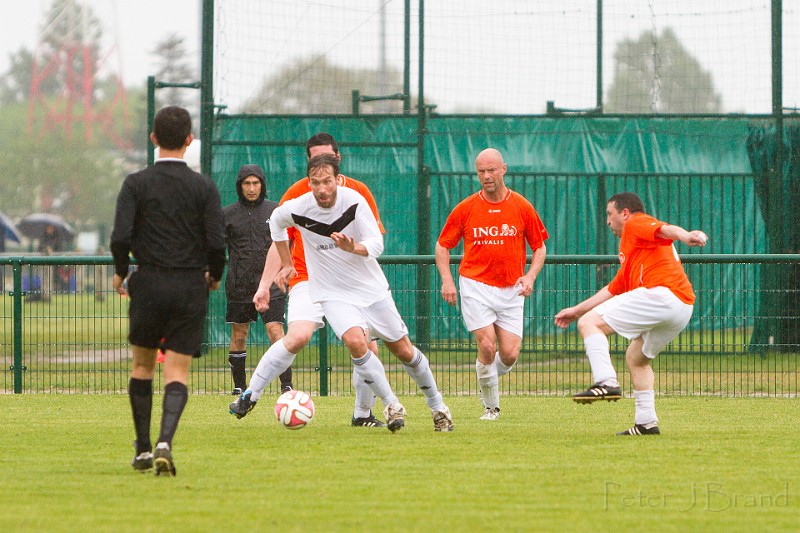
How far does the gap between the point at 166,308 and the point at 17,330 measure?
6.70 meters

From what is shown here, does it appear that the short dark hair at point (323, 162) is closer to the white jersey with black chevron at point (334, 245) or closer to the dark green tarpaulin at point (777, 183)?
the white jersey with black chevron at point (334, 245)

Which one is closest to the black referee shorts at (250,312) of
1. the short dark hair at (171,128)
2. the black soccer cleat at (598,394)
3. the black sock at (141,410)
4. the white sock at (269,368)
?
the white sock at (269,368)

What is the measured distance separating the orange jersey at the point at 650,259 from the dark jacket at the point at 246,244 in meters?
4.22

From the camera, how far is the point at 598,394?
8664 millimetres

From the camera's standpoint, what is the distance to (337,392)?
13266 mm

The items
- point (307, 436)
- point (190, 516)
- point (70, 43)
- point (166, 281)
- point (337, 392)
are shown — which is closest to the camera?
point (190, 516)

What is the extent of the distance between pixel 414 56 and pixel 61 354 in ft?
22.5

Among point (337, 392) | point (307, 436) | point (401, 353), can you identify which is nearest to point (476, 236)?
point (401, 353)

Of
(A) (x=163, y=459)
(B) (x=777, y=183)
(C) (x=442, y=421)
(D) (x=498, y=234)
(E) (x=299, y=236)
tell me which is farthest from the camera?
(B) (x=777, y=183)

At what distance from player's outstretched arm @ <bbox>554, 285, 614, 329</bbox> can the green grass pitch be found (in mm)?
789

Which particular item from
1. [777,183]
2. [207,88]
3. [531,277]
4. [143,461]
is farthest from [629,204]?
[207,88]

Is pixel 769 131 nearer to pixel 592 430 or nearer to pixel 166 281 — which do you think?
pixel 592 430

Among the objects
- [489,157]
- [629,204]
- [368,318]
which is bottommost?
[368,318]

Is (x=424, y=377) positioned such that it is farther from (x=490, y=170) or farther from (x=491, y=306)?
(x=490, y=170)
